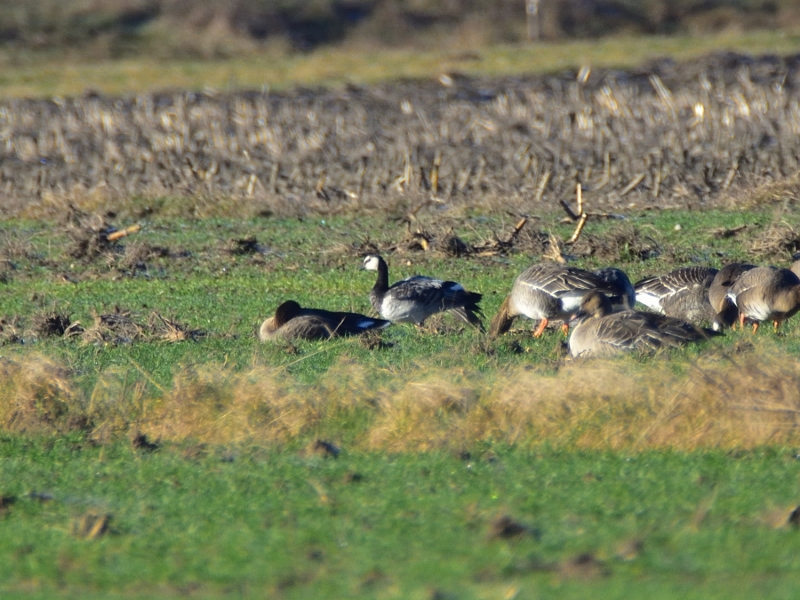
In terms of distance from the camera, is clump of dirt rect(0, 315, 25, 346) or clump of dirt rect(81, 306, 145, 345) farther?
clump of dirt rect(0, 315, 25, 346)

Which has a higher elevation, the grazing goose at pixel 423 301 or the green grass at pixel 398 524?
the green grass at pixel 398 524

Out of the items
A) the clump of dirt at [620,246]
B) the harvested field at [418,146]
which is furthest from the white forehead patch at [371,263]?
the harvested field at [418,146]

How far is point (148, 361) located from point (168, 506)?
4.54 metres

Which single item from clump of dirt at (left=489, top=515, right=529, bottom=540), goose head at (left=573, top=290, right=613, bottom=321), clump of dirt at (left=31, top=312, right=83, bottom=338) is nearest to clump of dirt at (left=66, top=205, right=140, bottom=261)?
clump of dirt at (left=31, top=312, right=83, bottom=338)

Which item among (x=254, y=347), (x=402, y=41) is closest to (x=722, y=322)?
(x=254, y=347)

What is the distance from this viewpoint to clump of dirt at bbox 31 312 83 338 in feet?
45.1

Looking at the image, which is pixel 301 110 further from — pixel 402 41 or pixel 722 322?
pixel 402 41

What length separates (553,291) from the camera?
41.2ft

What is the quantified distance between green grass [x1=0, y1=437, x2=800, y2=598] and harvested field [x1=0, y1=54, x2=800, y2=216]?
1444 cm

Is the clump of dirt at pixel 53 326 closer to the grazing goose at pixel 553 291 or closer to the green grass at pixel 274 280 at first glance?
the green grass at pixel 274 280

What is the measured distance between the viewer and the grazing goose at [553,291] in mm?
12523

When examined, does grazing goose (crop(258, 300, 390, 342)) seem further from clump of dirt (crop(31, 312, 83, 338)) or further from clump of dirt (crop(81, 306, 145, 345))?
clump of dirt (crop(31, 312, 83, 338))

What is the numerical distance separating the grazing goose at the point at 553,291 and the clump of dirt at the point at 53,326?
5033 mm

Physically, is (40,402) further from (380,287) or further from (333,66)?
(333,66)
